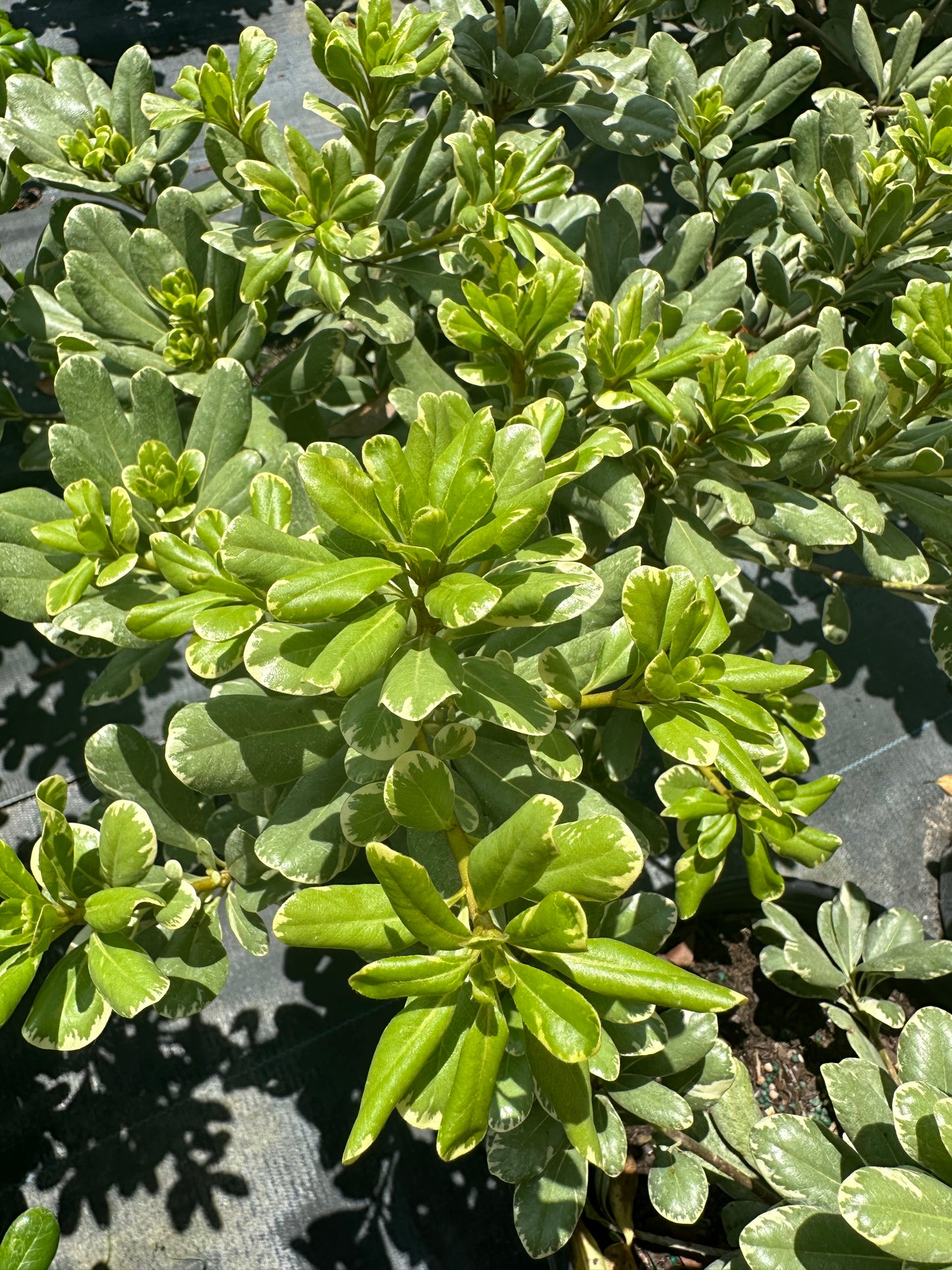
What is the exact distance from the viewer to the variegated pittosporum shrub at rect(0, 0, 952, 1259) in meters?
1.02

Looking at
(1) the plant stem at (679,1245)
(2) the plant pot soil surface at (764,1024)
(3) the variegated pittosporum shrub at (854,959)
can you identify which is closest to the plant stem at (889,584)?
(3) the variegated pittosporum shrub at (854,959)

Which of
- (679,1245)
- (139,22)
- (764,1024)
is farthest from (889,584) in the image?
(139,22)

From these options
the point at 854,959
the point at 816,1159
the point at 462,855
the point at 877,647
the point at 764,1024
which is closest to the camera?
the point at 462,855

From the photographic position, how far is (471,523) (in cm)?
102

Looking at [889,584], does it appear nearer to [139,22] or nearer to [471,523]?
[471,523]

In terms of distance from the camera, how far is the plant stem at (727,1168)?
1.80 metres

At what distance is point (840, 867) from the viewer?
278cm

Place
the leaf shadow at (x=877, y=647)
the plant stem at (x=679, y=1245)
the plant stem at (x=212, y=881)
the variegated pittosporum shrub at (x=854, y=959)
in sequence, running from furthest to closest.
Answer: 1. the leaf shadow at (x=877, y=647)
2. the variegated pittosporum shrub at (x=854, y=959)
3. the plant stem at (x=679, y=1245)
4. the plant stem at (x=212, y=881)

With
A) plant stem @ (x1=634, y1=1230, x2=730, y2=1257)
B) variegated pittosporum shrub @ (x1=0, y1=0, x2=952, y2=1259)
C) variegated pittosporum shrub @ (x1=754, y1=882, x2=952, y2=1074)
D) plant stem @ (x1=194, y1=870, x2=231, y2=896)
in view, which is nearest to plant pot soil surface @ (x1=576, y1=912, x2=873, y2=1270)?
variegated pittosporum shrub @ (x1=754, y1=882, x2=952, y2=1074)

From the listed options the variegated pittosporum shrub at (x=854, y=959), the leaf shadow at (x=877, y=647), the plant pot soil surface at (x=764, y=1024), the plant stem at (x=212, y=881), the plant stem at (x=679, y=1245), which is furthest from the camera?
the leaf shadow at (x=877, y=647)

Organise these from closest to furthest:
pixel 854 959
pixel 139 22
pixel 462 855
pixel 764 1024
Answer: pixel 462 855 → pixel 854 959 → pixel 764 1024 → pixel 139 22

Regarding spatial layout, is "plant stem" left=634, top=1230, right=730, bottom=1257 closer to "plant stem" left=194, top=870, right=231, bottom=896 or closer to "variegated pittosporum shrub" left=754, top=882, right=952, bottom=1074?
"variegated pittosporum shrub" left=754, top=882, right=952, bottom=1074

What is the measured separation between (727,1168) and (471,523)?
5.18 ft

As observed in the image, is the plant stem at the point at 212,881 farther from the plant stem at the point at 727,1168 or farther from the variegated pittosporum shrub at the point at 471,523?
the plant stem at the point at 727,1168
